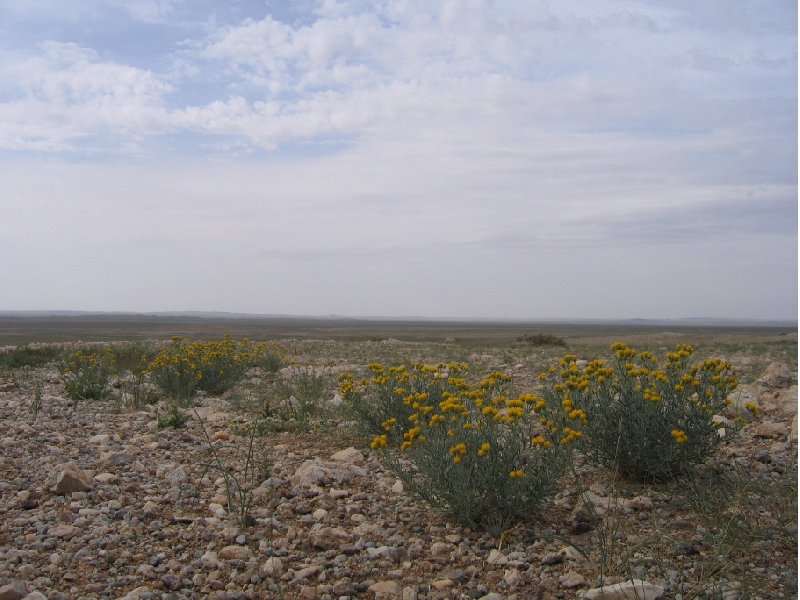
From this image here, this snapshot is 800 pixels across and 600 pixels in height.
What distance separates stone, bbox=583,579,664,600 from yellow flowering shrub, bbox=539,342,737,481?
168 centimetres

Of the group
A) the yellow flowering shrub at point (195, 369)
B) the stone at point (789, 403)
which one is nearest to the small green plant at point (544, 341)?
the yellow flowering shrub at point (195, 369)

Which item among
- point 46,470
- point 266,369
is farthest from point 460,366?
point 266,369

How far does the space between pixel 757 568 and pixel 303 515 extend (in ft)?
9.62

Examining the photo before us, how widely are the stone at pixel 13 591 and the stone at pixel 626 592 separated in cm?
296

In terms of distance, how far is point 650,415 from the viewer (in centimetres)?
527

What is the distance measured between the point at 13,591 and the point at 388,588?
1.97 metres

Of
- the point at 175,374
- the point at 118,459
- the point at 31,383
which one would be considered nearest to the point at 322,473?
the point at 118,459

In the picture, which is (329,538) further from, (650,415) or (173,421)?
(173,421)

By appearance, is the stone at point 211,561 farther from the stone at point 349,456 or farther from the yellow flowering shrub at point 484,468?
the stone at point 349,456

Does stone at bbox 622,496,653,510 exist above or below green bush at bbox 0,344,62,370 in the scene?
below

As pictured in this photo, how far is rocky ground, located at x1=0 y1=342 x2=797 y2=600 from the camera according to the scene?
12.3 feet

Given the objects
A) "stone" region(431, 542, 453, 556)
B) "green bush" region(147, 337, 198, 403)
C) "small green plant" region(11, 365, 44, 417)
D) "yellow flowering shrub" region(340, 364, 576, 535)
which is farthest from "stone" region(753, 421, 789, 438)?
"small green plant" region(11, 365, 44, 417)

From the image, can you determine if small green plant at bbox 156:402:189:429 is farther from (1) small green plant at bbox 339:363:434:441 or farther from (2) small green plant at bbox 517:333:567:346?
(2) small green plant at bbox 517:333:567:346

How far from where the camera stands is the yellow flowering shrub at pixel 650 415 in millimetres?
5219
